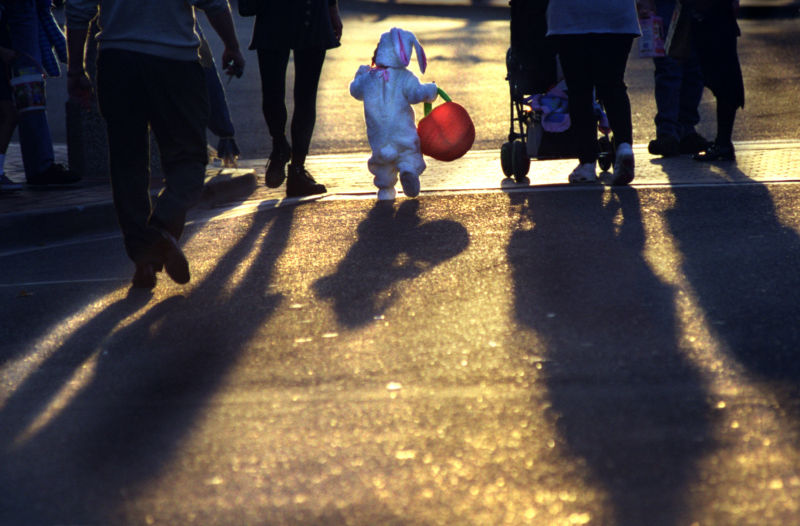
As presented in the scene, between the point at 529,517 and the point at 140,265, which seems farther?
the point at 140,265

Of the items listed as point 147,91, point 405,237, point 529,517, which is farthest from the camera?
point 405,237

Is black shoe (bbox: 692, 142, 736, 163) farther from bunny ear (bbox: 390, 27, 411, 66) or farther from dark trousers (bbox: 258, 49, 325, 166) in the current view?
dark trousers (bbox: 258, 49, 325, 166)

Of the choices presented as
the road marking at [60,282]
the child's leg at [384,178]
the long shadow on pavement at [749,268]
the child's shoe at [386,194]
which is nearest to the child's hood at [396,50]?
the child's leg at [384,178]

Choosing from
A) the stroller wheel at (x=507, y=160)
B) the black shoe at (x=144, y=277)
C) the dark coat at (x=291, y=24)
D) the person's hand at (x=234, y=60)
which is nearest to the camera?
the black shoe at (x=144, y=277)

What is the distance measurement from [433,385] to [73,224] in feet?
12.7

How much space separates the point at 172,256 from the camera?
5328mm

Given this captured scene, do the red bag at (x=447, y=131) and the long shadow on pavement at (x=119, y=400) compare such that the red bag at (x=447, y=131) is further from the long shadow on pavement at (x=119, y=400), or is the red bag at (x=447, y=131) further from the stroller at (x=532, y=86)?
the long shadow on pavement at (x=119, y=400)

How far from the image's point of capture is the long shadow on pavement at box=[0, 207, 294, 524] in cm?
326

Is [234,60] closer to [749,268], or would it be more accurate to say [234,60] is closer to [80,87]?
[80,87]

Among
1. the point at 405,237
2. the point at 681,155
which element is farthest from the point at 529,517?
the point at 681,155

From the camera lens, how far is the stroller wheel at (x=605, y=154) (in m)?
7.83

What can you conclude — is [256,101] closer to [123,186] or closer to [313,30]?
[313,30]

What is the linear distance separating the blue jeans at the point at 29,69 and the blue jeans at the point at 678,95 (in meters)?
4.12

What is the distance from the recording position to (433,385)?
3.87 metres
